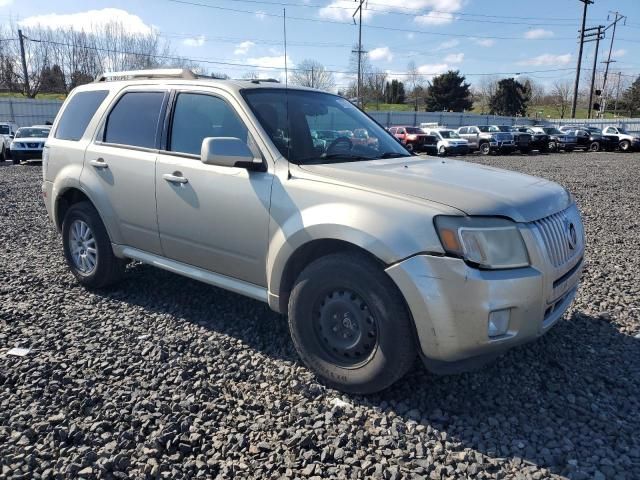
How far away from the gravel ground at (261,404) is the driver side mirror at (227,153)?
1357 millimetres

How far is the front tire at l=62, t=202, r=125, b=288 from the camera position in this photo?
183 inches

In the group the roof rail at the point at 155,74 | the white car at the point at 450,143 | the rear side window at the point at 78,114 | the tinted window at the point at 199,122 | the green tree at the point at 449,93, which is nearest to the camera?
the tinted window at the point at 199,122

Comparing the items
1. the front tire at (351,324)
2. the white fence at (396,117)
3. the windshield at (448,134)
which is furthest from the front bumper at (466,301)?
the white fence at (396,117)

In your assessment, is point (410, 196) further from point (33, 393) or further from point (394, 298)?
point (33, 393)

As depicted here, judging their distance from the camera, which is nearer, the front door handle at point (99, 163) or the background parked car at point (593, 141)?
the front door handle at point (99, 163)

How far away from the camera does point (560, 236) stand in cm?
305

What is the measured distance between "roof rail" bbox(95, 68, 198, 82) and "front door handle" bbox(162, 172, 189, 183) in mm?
886

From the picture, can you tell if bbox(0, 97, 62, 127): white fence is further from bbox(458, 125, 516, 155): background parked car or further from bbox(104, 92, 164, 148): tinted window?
bbox(104, 92, 164, 148): tinted window

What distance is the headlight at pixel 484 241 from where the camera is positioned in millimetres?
2650

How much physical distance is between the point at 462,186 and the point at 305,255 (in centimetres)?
105

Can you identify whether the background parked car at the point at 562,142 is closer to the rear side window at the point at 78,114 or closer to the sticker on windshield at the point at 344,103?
the sticker on windshield at the point at 344,103

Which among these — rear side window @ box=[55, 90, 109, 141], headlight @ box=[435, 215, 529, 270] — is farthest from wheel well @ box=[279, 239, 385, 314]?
rear side window @ box=[55, 90, 109, 141]

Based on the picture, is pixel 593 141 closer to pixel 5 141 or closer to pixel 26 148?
pixel 26 148

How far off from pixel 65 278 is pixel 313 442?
373 centimetres
